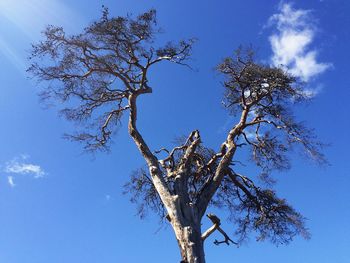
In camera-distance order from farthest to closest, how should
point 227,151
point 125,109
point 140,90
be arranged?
1. point 125,109
2. point 140,90
3. point 227,151

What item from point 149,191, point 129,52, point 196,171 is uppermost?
point 129,52

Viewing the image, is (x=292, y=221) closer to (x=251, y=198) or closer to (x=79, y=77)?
(x=251, y=198)

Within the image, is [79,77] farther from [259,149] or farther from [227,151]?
[259,149]

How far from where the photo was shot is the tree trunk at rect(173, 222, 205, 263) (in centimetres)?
750

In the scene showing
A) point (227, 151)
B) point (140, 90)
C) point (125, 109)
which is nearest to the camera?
point (227, 151)

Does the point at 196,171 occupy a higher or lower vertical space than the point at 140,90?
lower

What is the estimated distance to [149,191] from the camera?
11.9 m

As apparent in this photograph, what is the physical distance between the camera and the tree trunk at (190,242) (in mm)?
7496

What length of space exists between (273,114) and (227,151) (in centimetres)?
188

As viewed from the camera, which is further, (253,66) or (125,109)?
(125,109)

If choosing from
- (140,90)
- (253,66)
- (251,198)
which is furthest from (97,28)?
(251,198)

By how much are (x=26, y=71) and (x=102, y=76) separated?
1807mm

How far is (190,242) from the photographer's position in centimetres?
761

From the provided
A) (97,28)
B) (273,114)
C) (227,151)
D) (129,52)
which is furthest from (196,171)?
(97,28)
